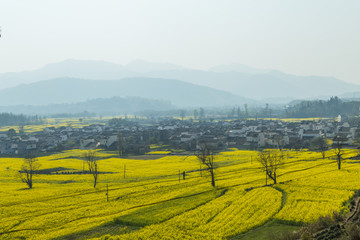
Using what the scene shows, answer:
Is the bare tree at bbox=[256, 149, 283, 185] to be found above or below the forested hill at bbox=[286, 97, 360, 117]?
below

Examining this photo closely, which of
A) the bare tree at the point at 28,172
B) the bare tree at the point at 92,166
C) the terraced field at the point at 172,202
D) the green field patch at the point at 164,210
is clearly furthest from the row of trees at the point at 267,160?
the bare tree at the point at 28,172

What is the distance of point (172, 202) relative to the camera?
30.5m

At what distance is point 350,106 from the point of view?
582 feet

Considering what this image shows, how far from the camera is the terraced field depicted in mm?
24062

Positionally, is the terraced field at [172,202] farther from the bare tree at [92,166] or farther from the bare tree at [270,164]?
the bare tree at [92,166]

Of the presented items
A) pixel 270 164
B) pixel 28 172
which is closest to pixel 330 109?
pixel 270 164

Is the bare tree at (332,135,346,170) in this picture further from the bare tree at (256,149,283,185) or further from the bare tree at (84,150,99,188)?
the bare tree at (84,150,99,188)

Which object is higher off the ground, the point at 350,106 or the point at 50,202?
the point at 350,106

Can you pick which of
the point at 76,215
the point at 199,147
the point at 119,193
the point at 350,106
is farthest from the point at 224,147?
the point at 350,106

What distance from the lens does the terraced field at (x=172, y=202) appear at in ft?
78.9

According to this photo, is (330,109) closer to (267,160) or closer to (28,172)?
(267,160)

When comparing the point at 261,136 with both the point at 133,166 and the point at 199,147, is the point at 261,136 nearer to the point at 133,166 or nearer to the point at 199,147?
the point at 199,147

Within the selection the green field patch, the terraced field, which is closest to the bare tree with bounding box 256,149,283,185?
the terraced field

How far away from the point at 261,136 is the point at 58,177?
5078 cm
